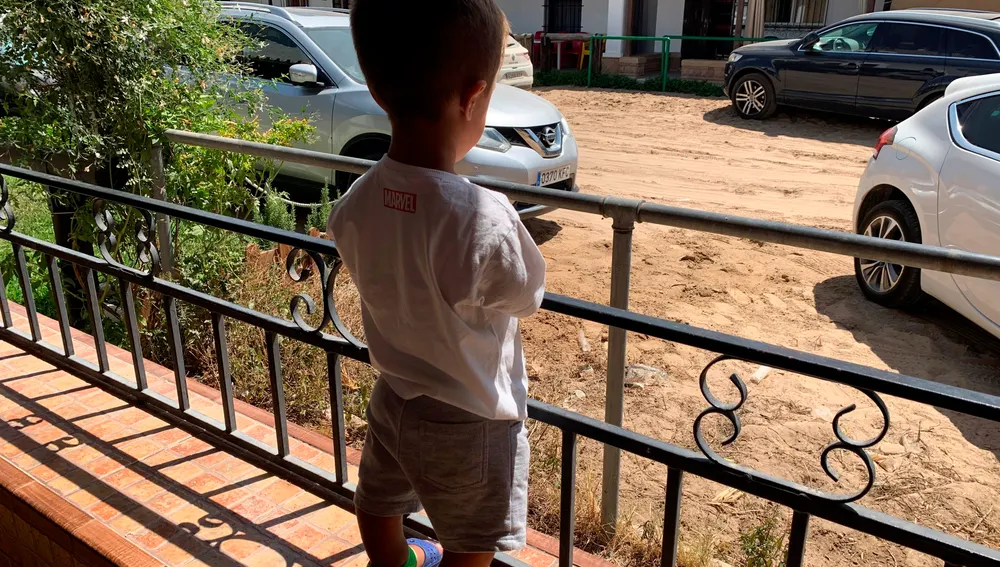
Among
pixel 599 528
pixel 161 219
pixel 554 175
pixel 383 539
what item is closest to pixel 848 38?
pixel 554 175

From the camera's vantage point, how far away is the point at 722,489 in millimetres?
3930

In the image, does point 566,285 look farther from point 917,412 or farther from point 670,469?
point 670,469

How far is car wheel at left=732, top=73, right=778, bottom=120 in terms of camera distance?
12.9 metres

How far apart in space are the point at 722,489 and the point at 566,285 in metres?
2.51

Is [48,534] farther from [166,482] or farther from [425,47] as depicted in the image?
[425,47]

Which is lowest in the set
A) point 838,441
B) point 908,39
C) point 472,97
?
point 838,441

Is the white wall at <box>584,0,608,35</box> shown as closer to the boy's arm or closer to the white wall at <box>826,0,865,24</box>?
the white wall at <box>826,0,865,24</box>

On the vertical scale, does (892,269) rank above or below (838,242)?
below

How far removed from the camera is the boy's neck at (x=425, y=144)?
142 cm

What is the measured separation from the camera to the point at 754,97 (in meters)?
13.0

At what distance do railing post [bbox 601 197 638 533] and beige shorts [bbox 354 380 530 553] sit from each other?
3.62ft

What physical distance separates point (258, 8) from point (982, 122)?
565cm

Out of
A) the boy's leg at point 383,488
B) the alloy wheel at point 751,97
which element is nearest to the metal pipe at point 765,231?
the boy's leg at point 383,488

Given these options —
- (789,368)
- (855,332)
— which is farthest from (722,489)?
(789,368)
